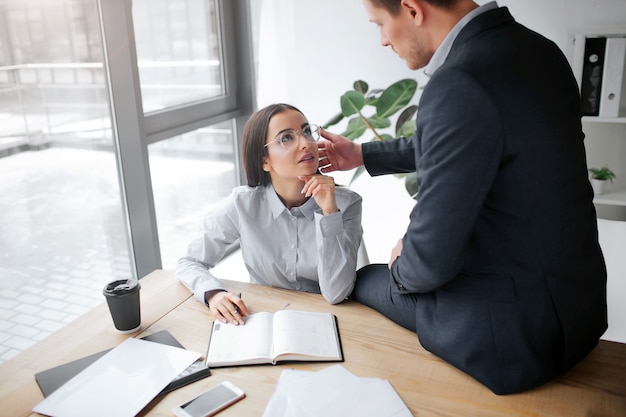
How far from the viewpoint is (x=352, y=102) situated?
2686 mm

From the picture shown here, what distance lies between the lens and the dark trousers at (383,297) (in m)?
1.41

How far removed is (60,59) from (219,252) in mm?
1017

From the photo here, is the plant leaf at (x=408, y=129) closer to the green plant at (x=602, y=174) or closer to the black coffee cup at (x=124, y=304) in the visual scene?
the green plant at (x=602, y=174)

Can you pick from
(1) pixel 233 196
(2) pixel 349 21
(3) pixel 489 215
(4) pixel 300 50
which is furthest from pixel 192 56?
(3) pixel 489 215

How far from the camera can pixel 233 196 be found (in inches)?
72.8

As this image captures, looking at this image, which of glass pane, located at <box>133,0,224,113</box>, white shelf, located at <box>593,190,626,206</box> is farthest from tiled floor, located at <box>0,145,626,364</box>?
glass pane, located at <box>133,0,224,113</box>

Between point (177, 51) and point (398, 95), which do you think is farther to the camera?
point (177, 51)

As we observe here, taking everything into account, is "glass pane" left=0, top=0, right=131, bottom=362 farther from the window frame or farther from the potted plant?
the potted plant

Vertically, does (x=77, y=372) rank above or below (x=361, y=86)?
below

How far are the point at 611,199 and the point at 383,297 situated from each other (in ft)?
5.56

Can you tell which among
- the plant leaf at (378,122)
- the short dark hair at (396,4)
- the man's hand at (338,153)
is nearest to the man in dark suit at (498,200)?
the short dark hair at (396,4)

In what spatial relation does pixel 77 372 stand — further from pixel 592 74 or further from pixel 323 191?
pixel 592 74

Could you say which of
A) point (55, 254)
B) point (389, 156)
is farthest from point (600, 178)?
point (55, 254)

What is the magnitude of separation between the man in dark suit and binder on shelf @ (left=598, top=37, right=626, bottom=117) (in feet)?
5.36
